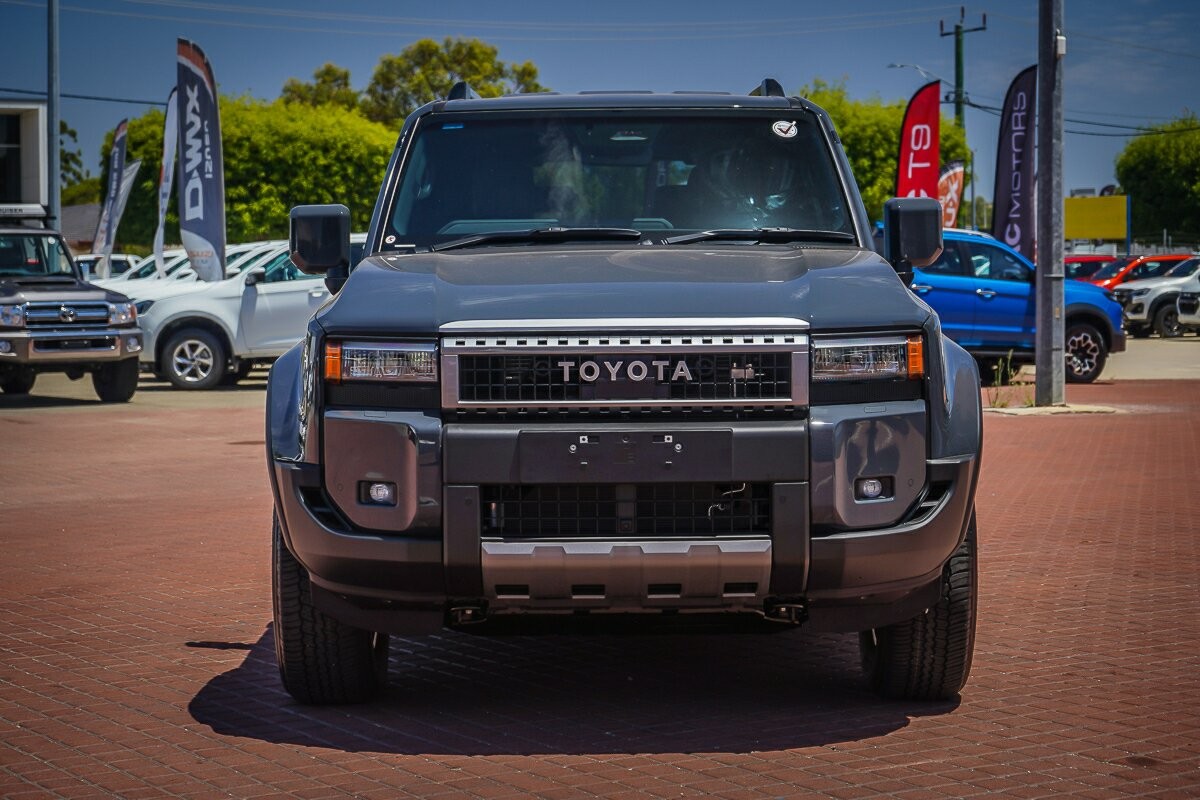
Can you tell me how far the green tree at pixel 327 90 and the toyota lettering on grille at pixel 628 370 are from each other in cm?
8170

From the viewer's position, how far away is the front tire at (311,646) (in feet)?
17.8

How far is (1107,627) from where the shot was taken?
7055 mm

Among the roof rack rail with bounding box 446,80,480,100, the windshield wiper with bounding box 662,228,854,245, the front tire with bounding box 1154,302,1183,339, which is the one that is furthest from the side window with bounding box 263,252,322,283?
the front tire with bounding box 1154,302,1183,339

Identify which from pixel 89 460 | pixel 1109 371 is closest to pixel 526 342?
pixel 89 460

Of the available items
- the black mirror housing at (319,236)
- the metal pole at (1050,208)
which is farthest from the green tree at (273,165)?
the black mirror housing at (319,236)

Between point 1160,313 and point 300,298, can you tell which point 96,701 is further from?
point 1160,313

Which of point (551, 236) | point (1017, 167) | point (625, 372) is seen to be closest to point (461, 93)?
point (551, 236)

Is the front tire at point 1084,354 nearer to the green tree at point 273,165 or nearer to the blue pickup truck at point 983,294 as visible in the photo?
the blue pickup truck at point 983,294

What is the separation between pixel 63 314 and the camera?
2014 centimetres

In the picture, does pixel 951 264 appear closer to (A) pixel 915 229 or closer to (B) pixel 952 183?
(A) pixel 915 229

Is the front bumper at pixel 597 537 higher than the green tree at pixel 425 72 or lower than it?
lower

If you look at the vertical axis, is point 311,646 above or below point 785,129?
below

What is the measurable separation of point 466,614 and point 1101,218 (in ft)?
259

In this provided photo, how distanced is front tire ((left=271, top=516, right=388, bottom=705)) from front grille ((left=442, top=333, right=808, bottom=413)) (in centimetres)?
90
